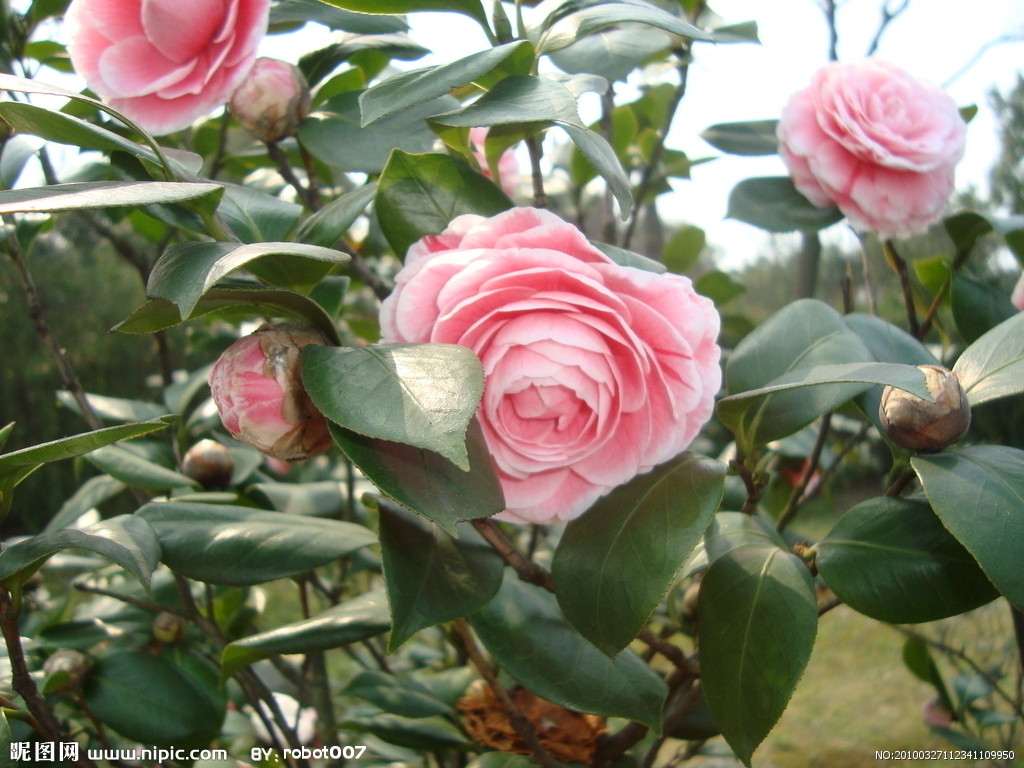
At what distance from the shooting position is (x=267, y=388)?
0.46m

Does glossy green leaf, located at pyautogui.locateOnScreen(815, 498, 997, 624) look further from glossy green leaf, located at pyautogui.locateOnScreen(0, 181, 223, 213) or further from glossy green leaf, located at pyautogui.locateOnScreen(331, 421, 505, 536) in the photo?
glossy green leaf, located at pyautogui.locateOnScreen(0, 181, 223, 213)

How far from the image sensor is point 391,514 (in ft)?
1.78

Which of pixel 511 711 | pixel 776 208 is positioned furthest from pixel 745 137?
pixel 511 711

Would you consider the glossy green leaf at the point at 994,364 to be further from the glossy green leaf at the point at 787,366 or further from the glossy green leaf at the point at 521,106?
the glossy green leaf at the point at 521,106

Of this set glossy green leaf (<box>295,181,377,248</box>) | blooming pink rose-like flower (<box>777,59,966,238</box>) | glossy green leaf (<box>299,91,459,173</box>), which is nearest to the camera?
glossy green leaf (<box>295,181,377,248</box>)

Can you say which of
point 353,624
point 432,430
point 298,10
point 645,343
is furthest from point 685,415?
point 298,10

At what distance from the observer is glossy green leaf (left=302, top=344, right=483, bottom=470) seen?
36 cm

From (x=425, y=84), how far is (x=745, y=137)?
56 cm

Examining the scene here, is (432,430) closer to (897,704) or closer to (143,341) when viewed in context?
(897,704)

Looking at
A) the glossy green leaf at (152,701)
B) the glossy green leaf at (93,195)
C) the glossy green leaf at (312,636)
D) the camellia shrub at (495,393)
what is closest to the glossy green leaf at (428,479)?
the camellia shrub at (495,393)

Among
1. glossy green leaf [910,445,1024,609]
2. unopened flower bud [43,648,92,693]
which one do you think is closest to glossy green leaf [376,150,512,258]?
glossy green leaf [910,445,1024,609]

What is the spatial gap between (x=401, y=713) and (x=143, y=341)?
5807 millimetres

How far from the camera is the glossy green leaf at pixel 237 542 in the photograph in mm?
615

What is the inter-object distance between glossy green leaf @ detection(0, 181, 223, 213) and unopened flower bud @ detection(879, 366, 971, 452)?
0.43m
